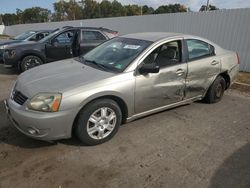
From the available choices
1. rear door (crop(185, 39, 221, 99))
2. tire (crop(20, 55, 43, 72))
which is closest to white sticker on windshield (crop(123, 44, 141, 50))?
rear door (crop(185, 39, 221, 99))

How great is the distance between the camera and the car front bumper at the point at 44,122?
309cm

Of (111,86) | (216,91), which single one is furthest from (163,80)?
(216,91)

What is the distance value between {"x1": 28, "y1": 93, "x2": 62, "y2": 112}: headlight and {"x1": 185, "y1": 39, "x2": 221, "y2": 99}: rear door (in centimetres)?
248

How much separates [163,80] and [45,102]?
1948 millimetres

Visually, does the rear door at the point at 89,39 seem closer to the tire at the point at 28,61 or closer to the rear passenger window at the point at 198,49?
the tire at the point at 28,61

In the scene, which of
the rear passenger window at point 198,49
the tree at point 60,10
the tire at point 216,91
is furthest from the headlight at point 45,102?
the tree at point 60,10

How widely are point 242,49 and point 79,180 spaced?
28.5ft

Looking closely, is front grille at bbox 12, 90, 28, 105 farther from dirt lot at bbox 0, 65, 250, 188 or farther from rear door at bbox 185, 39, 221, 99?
rear door at bbox 185, 39, 221, 99

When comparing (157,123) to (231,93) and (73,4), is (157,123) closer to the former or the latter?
(231,93)

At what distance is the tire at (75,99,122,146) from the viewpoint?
334 cm

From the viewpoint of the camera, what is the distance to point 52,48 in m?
8.28

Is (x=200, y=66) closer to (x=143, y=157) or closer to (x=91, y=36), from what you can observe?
(x=143, y=157)

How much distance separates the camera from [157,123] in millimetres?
4348

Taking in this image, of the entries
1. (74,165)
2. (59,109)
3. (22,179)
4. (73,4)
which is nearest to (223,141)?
(74,165)
